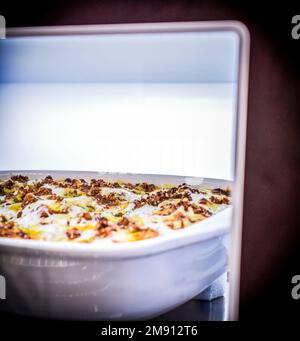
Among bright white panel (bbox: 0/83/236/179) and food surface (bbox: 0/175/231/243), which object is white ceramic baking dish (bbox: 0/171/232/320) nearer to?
food surface (bbox: 0/175/231/243)

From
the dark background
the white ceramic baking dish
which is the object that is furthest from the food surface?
the dark background

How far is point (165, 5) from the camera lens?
5.72ft

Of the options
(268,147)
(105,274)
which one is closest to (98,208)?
(105,274)

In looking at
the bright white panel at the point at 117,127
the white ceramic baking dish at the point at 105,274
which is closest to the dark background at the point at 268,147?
the white ceramic baking dish at the point at 105,274

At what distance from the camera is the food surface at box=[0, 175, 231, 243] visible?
5.17ft

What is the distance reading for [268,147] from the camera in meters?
1.72

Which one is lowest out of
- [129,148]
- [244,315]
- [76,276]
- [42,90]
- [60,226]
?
[244,315]

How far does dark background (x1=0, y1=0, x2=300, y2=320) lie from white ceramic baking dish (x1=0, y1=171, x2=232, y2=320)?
0.69 ft

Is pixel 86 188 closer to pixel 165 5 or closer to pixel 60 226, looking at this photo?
pixel 60 226

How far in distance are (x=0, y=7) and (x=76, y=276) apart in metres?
1.35

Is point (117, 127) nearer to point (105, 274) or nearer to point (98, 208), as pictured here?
point (98, 208)

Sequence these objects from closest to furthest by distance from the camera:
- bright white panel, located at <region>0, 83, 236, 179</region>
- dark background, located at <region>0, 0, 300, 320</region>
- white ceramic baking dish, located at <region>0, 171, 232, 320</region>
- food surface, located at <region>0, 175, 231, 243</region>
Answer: white ceramic baking dish, located at <region>0, 171, 232, 320</region>, food surface, located at <region>0, 175, 231, 243</region>, dark background, located at <region>0, 0, 300, 320</region>, bright white panel, located at <region>0, 83, 236, 179</region>

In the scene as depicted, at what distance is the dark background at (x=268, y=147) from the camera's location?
170 centimetres
